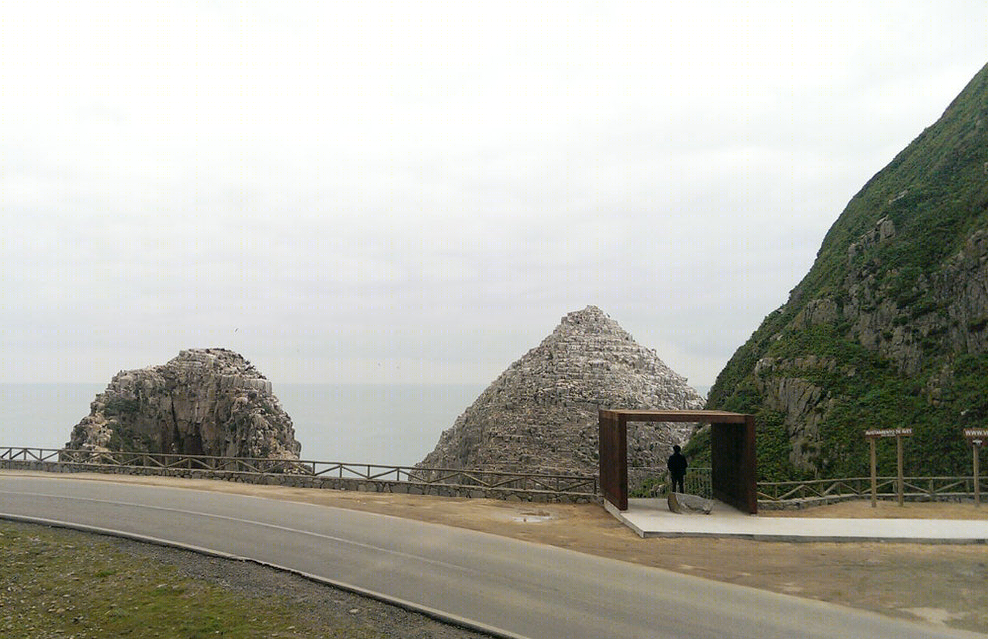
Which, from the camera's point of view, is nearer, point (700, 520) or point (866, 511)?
point (700, 520)


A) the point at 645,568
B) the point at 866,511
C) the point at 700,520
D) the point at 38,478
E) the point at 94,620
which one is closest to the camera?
the point at 94,620

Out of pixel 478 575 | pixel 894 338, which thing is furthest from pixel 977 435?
pixel 894 338

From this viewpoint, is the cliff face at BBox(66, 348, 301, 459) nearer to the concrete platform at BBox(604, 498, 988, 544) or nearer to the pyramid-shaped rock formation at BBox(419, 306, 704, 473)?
the pyramid-shaped rock formation at BBox(419, 306, 704, 473)

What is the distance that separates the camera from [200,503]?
81.1 ft

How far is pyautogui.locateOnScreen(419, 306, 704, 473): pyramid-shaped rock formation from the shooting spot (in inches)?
2311

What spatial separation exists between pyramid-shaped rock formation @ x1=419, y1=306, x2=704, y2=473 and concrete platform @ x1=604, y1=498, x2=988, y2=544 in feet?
116

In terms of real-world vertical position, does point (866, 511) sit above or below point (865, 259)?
below

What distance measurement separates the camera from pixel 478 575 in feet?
49.9

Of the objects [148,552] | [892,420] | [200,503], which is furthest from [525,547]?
[892,420]

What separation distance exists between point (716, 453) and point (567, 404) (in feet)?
121

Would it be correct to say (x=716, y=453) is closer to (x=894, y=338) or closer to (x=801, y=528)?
(x=801, y=528)

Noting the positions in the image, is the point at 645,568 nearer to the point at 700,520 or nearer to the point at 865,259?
the point at 700,520

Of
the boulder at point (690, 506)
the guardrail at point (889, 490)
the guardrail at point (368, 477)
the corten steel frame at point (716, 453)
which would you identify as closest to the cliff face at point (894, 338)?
the guardrail at point (889, 490)

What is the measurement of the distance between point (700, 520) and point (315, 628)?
537 inches
